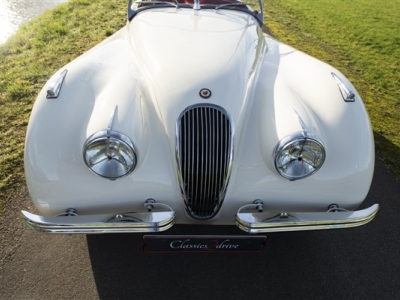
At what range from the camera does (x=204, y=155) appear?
217 centimetres

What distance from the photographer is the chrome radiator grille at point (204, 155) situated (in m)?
2.17

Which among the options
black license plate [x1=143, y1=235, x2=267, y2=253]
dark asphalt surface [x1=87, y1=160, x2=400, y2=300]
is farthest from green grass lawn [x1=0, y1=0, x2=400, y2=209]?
black license plate [x1=143, y1=235, x2=267, y2=253]

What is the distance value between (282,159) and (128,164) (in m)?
0.89

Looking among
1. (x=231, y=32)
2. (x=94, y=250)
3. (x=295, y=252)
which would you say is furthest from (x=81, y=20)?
(x=295, y=252)

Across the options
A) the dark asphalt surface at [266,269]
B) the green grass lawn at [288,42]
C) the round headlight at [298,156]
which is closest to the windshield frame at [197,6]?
the green grass lawn at [288,42]

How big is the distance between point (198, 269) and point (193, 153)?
0.94 metres

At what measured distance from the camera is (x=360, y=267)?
2.67m

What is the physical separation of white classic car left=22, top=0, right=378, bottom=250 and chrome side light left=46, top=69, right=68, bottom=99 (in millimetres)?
10

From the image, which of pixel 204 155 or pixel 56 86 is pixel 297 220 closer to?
pixel 204 155

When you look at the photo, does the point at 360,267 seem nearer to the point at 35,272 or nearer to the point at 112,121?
the point at 112,121

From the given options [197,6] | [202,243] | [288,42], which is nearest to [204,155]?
[202,243]

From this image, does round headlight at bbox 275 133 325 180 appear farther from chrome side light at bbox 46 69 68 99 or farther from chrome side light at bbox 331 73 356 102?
chrome side light at bbox 46 69 68 99

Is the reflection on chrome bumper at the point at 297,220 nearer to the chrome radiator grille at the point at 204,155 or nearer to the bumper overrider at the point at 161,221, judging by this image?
the bumper overrider at the point at 161,221

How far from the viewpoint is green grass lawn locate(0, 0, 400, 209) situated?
4.00 meters
